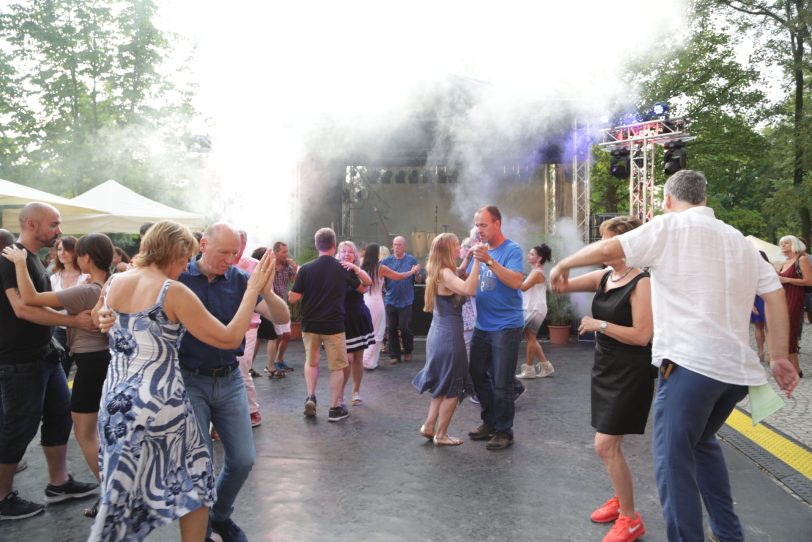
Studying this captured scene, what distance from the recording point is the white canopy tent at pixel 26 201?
633 cm

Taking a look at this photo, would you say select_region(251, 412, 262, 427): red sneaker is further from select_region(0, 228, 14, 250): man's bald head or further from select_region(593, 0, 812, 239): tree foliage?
select_region(593, 0, 812, 239): tree foliage

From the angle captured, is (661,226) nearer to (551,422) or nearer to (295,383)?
(551,422)

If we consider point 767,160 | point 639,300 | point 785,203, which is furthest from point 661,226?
point 767,160

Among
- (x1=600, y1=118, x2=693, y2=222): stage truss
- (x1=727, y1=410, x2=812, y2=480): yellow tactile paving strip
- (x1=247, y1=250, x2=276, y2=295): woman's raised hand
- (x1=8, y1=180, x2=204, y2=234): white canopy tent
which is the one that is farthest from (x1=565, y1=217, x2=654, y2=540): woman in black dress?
(x1=600, y1=118, x2=693, y2=222): stage truss

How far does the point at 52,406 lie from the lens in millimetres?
3912

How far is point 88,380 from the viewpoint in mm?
3668

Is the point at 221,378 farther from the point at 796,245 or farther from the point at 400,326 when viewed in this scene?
the point at 796,245

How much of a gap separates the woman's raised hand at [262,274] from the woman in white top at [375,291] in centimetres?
526

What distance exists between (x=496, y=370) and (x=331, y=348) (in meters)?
1.85

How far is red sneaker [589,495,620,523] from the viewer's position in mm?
3520

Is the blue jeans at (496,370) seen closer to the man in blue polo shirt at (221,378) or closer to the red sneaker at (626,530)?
the red sneaker at (626,530)

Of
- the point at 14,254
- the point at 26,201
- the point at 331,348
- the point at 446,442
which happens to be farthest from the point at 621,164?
the point at 14,254

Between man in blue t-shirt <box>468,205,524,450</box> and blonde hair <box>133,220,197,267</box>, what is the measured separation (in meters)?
2.49

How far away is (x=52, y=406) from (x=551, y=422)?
13.7 feet
